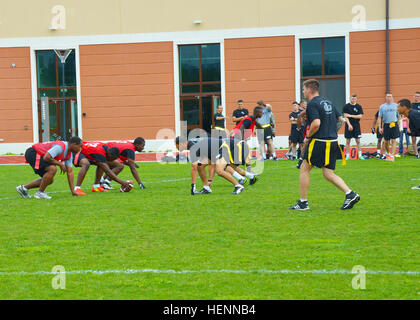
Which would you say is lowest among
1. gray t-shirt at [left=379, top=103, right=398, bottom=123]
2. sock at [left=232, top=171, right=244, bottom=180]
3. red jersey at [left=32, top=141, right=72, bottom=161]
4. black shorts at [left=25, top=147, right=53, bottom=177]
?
sock at [left=232, top=171, right=244, bottom=180]

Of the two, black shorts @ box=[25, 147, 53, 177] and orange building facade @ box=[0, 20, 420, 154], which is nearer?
black shorts @ box=[25, 147, 53, 177]

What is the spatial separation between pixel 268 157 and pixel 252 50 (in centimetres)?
769

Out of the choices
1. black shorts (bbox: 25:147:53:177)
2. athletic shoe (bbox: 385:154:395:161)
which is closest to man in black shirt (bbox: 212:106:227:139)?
athletic shoe (bbox: 385:154:395:161)

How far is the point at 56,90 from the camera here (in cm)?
2988

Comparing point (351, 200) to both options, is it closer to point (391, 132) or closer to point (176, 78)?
point (391, 132)

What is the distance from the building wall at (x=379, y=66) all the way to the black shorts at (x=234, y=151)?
1574 centimetres

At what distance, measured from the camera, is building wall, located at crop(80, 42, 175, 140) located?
28.6 meters

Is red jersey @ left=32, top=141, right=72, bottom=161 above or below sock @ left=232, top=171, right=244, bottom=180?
above

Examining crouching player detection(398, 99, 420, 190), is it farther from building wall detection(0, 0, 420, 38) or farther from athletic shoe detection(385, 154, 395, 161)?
building wall detection(0, 0, 420, 38)

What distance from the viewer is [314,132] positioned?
8.78 meters

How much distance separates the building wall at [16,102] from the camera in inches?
1159

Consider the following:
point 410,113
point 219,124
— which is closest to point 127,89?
point 219,124

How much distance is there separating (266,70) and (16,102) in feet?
38.4

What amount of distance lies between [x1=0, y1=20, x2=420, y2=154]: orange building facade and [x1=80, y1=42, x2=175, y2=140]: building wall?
0.05 metres
